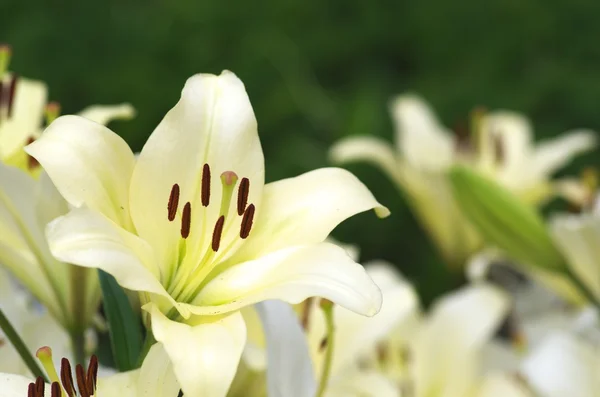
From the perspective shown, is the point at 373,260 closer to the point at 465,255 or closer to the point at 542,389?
the point at 465,255

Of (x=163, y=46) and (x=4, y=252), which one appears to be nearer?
(x=4, y=252)

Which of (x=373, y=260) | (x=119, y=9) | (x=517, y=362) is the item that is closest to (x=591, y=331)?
(x=517, y=362)

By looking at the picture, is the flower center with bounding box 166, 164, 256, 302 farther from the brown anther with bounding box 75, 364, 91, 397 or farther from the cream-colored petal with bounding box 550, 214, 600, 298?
the cream-colored petal with bounding box 550, 214, 600, 298

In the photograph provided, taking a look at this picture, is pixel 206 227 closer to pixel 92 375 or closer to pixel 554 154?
pixel 92 375

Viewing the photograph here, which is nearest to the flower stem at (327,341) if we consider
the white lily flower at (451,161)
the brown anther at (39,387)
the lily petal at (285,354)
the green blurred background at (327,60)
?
the lily petal at (285,354)

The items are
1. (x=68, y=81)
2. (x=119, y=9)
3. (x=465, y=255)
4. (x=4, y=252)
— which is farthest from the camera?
(x=119, y=9)

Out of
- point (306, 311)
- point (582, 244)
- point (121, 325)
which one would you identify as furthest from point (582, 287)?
point (121, 325)
